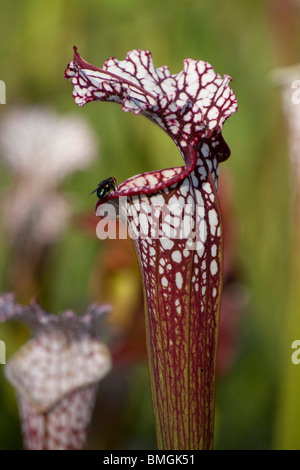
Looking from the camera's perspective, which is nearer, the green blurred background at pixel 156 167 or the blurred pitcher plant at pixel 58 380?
the blurred pitcher plant at pixel 58 380

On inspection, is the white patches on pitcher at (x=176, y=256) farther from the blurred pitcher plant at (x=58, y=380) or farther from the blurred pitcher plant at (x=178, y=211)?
the blurred pitcher plant at (x=58, y=380)

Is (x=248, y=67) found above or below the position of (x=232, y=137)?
above

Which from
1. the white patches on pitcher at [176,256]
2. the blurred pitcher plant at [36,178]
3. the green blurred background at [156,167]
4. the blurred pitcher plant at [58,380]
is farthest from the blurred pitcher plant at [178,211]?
the blurred pitcher plant at [36,178]

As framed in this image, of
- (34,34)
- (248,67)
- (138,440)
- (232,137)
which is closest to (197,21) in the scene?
(248,67)

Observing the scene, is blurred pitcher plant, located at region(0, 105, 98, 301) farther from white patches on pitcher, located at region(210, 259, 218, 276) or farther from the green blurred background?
white patches on pitcher, located at region(210, 259, 218, 276)

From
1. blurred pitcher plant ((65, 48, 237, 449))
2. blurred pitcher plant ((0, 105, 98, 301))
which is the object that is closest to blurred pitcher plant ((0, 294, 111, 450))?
blurred pitcher plant ((65, 48, 237, 449))

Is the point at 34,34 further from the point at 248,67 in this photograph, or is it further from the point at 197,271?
the point at 197,271

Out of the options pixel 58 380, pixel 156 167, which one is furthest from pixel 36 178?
pixel 58 380
